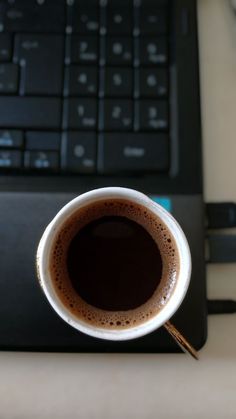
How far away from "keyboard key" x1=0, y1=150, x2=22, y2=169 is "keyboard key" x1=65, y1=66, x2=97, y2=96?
6 cm

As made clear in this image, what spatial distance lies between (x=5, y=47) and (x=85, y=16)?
0.21ft

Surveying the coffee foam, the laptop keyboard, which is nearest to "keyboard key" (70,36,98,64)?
the laptop keyboard

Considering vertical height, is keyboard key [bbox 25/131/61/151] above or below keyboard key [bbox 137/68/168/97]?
below

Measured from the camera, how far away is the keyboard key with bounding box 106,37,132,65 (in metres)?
0.41

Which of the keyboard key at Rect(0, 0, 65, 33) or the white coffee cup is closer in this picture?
the white coffee cup

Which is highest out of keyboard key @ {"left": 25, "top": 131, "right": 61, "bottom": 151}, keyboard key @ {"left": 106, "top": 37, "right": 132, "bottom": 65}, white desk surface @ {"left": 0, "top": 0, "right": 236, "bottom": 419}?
keyboard key @ {"left": 106, "top": 37, "right": 132, "bottom": 65}

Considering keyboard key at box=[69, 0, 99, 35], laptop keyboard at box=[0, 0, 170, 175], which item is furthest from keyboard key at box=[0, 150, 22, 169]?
keyboard key at box=[69, 0, 99, 35]

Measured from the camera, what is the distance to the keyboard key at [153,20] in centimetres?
42

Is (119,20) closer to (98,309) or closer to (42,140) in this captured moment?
(42,140)

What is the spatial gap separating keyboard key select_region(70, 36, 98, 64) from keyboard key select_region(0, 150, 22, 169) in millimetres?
82

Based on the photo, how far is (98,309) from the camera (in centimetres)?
35

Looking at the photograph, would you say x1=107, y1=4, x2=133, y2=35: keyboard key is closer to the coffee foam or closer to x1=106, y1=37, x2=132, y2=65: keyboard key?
x1=106, y1=37, x2=132, y2=65: keyboard key

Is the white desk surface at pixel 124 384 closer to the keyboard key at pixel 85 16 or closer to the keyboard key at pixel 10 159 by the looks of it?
the keyboard key at pixel 10 159

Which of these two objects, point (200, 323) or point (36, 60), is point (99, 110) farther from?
point (200, 323)
